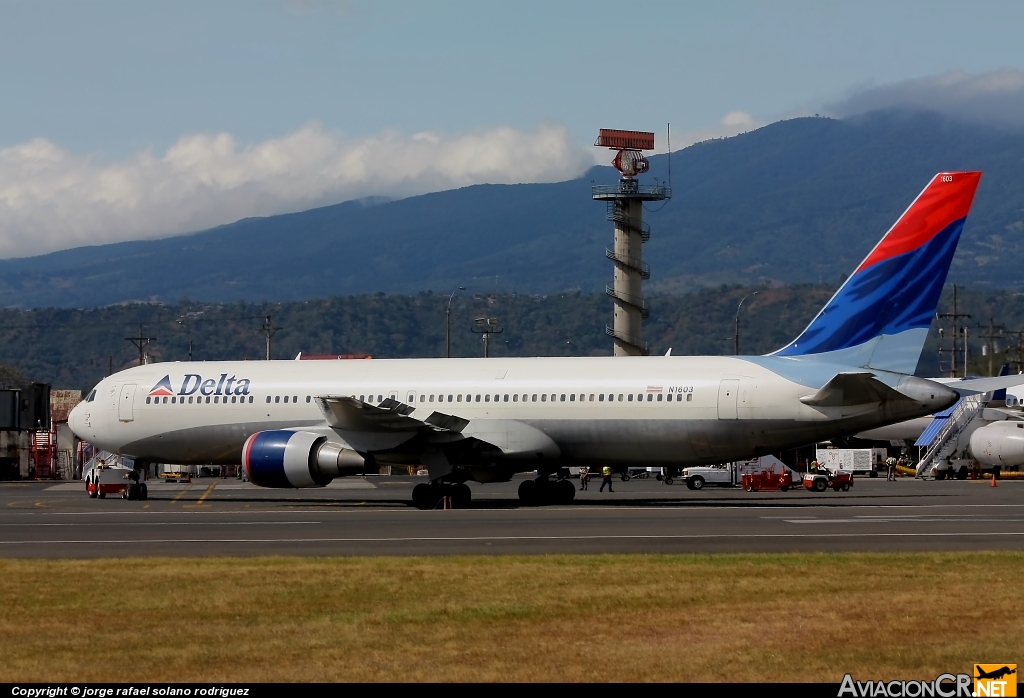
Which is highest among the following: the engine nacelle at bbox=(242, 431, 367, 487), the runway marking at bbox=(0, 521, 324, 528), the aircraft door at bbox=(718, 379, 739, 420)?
the aircraft door at bbox=(718, 379, 739, 420)

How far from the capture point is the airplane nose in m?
31.5

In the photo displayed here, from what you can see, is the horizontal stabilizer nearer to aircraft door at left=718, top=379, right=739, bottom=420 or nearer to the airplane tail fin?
the airplane tail fin

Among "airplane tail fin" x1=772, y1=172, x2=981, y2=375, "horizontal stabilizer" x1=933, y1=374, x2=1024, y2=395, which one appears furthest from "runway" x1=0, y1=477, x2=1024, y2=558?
"airplane tail fin" x1=772, y1=172, x2=981, y2=375

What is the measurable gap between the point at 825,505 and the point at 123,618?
23202 mm

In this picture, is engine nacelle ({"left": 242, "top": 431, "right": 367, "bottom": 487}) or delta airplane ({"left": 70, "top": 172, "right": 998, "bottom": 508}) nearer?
delta airplane ({"left": 70, "top": 172, "right": 998, "bottom": 508})

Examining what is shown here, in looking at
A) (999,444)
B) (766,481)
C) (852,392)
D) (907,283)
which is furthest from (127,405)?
(999,444)

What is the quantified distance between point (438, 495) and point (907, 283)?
490 inches

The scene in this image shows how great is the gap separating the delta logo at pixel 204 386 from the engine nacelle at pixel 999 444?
36586 mm

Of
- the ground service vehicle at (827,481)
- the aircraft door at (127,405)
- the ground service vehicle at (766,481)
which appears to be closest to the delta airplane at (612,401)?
the aircraft door at (127,405)

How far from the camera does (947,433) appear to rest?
6669 cm

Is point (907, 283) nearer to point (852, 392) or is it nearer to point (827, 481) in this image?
point (852, 392)

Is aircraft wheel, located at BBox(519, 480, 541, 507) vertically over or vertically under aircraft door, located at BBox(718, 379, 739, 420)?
under

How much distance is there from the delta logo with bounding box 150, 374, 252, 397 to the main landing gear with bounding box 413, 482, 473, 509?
656 cm

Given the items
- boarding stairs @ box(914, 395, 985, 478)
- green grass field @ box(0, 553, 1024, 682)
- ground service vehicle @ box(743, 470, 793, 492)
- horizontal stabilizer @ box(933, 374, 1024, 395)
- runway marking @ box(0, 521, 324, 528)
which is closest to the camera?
green grass field @ box(0, 553, 1024, 682)
